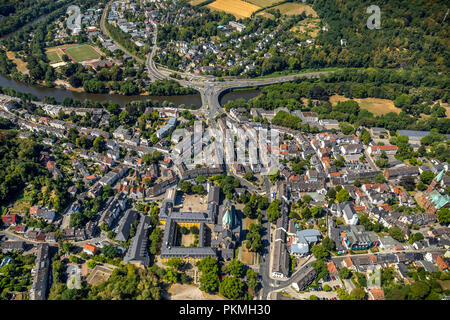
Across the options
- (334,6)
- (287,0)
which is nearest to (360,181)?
(334,6)

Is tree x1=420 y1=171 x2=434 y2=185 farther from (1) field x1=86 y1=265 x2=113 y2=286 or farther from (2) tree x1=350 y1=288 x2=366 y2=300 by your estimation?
(1) field x1=86 y1=265 x2=113 y2=286

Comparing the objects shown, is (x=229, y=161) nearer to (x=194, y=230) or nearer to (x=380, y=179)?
(x=194, y=230)

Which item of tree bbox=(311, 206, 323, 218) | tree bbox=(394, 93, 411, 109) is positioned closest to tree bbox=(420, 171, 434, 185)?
tree bbox=(311, 206, 323, 218)

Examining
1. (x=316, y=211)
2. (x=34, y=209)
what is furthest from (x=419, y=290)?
(x=34, y=209)

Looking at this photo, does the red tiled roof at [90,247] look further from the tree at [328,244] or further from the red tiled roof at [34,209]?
the tree at [328,244]

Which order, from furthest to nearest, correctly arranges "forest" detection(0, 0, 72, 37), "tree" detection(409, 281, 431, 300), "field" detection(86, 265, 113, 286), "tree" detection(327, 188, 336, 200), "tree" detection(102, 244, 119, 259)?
"forest" detection(0, 0, 72, 37)
"tree" detection(327, 188, 336, 200)
"tree" detection(102, 244, 119, 259)
"field" detection(86, 265, 113, 286)
"tree" detection(409, 281, 431, 300)

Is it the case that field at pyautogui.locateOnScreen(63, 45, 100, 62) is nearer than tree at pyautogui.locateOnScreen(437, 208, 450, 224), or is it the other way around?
tree at pyautogui.locateOnScreen(437, 208, 450, 224)
